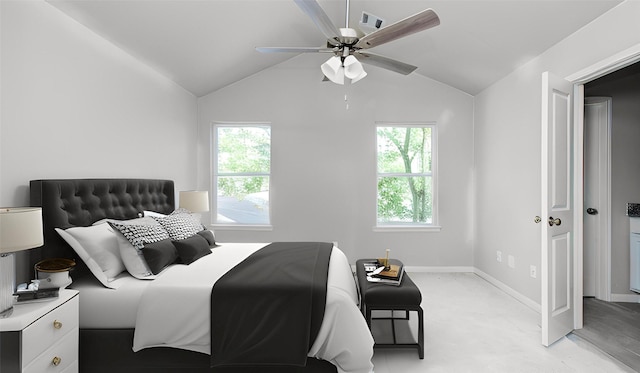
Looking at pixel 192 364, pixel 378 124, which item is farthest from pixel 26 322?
pixel 378 124

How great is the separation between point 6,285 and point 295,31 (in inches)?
138

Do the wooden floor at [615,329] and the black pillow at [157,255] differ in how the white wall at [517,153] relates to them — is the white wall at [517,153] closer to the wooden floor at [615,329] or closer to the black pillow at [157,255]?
the wooden floor at [615,329]

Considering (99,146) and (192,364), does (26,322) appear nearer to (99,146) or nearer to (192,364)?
(192,364)

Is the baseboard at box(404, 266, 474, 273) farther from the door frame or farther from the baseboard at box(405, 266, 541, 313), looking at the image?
the door frame

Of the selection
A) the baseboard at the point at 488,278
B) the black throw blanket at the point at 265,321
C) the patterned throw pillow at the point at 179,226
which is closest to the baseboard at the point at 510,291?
the baseboard at the point at 488,278

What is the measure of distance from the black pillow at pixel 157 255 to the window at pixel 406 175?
10.2ft

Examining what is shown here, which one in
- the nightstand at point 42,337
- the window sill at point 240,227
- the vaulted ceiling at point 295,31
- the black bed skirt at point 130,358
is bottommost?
the black bed skirt at point 130,358

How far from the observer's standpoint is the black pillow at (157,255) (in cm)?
221

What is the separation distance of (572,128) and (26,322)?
394 centimetres

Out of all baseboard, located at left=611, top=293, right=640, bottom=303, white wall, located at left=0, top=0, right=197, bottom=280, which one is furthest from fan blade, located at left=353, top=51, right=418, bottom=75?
baseboard, located at left=611, top=293, right=640, bottom=303

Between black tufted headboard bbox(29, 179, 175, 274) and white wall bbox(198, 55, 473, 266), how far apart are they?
74.5 inches

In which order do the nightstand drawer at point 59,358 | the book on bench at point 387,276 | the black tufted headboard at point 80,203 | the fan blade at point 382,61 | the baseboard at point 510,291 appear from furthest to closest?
the baseboard at point 510,291
the fan blade at point 382,61
the book on bench at point 387,276
the black tufted headboard at point 80,203
the nightstand drawer at point 59,358

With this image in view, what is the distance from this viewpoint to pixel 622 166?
3.52 m

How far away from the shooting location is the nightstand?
1.43 metres
